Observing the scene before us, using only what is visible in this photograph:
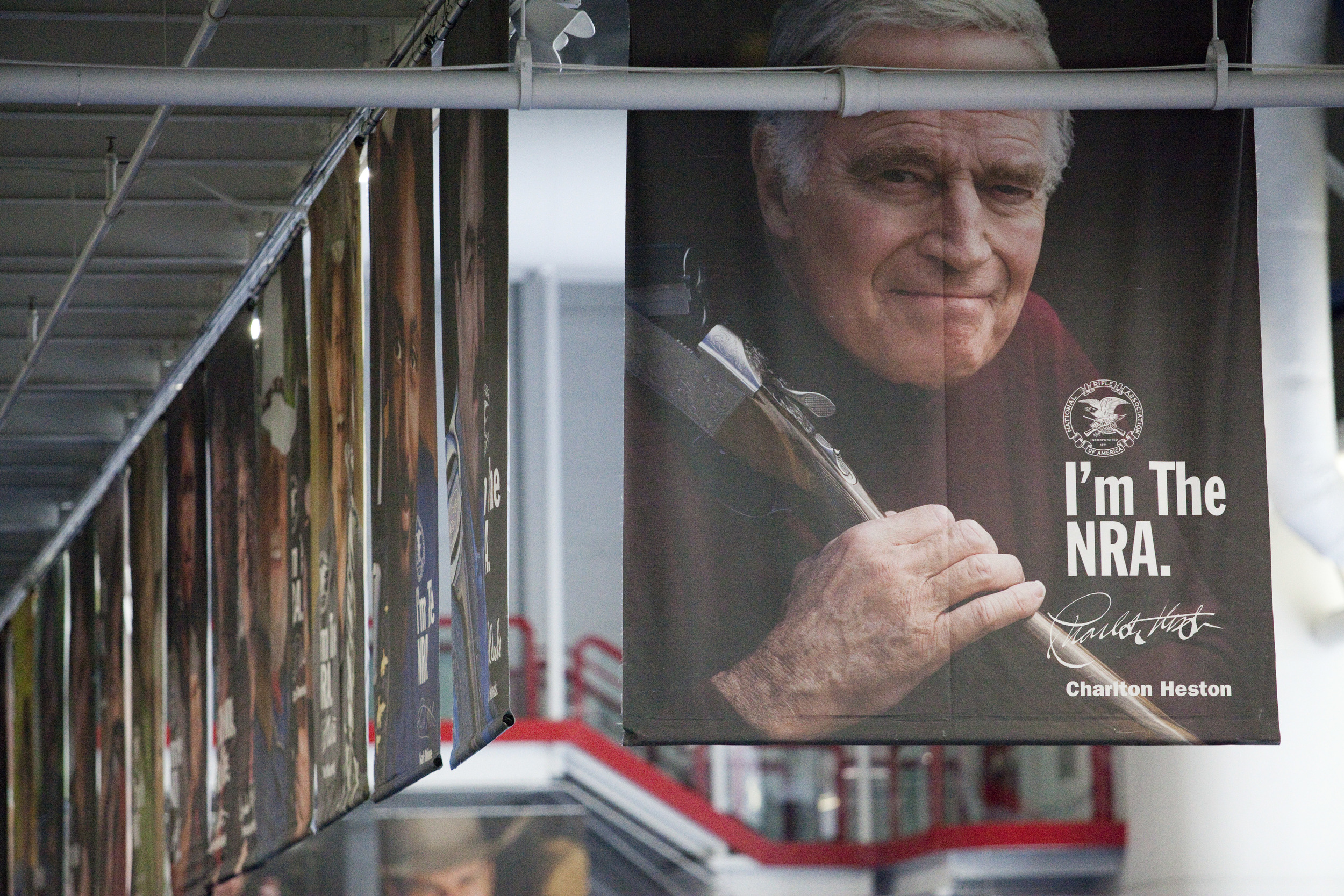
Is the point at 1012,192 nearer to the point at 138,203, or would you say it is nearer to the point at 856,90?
the point at 856,90

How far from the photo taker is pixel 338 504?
12367mm

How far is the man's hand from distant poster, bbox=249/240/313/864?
5689 millimetres

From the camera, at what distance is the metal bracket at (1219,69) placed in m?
8.20

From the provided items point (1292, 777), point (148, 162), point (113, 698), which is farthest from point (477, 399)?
point (113, 698)

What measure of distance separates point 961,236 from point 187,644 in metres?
11.0

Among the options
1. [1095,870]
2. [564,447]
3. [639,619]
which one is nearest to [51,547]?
[564,447]

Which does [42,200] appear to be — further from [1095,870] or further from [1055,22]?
[1095,870]

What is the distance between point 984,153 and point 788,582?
2.15 meters

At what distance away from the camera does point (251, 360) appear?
603 inches

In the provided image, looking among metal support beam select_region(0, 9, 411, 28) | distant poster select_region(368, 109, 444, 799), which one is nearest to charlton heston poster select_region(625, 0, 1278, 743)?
distant poster select_region(368, 109, 444, 799)

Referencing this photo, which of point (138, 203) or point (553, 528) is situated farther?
point (553, 528)

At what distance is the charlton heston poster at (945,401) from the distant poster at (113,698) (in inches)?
534

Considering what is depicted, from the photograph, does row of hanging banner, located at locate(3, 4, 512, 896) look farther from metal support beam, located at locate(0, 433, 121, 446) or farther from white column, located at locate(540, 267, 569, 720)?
white column, located at locate(540, 267, 569, 720)
